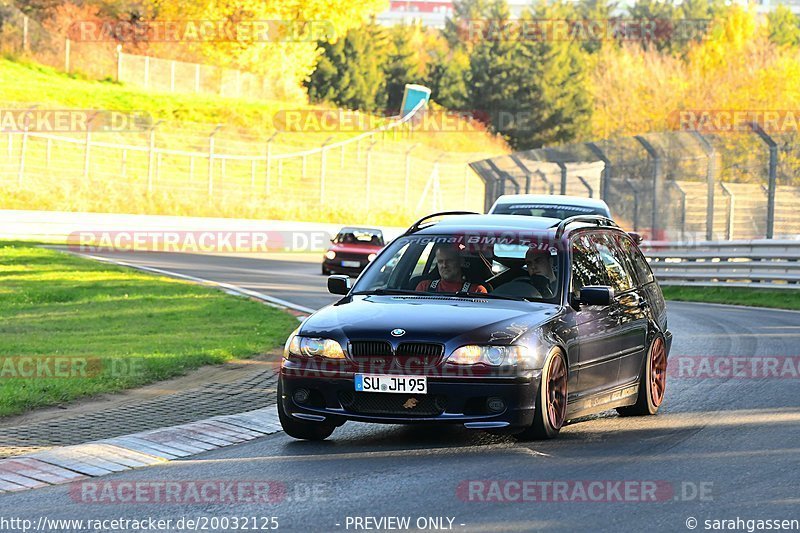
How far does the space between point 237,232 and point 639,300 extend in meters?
36.7

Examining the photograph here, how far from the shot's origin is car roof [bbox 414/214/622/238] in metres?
9.88

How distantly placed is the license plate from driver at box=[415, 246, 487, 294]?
132cm

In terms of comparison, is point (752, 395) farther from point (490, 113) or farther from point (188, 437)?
point (490, 113)

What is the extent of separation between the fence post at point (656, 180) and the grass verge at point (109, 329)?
10754mm

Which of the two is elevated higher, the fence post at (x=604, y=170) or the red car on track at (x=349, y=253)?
the fence post at (x=604, y=170)

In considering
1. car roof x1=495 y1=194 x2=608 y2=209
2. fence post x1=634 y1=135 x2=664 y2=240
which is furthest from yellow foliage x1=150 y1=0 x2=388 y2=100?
car roof x1=495 y1=194 x2=608 y2=209

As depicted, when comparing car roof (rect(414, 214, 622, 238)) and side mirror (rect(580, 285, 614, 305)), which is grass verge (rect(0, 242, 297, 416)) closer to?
car roof (rect(414, 214, 622, 238))

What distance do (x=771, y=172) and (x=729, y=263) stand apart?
2.92m

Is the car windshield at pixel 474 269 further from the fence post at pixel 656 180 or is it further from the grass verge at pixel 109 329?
the fence post at pixel 656 180

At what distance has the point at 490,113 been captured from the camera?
3656 inches

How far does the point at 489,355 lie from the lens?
27.4ft

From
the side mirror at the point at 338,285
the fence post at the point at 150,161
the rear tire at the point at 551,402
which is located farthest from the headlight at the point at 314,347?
the fence post at the point at 150,161

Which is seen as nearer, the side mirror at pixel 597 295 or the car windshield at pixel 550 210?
the side mirror at pixel 597 295

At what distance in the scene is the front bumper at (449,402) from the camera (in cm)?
829
